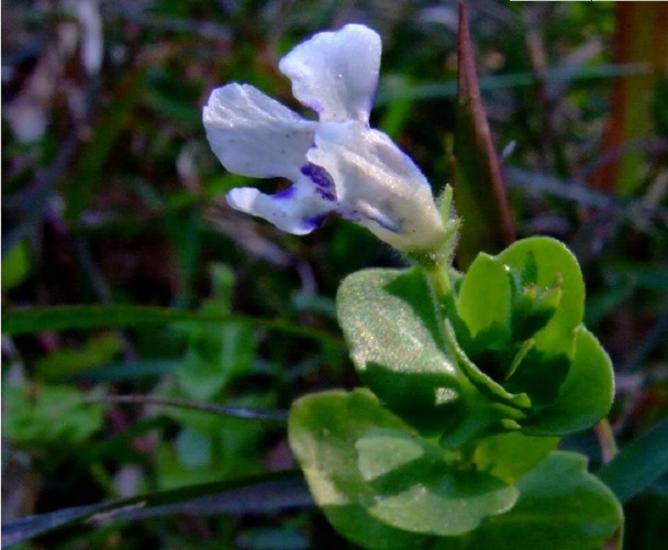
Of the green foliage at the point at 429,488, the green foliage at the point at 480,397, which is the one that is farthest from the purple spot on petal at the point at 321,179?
the green foliage at the point at 429,488

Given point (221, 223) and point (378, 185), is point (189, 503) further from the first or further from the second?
→ point (221, 223)

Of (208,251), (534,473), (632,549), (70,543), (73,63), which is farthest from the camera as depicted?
(73,63)

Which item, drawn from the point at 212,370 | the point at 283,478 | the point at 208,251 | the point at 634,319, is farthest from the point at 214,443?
the point at 634,319

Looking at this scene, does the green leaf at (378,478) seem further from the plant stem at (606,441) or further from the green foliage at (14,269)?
the green foliage at (14,269)

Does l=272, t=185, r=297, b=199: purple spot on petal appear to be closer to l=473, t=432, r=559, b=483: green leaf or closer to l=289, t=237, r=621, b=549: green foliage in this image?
l=289, t=237, r=621, b=549: green foliage

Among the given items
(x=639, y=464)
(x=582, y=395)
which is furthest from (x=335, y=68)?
(x=639, y=464)

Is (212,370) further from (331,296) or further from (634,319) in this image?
(634,319)
